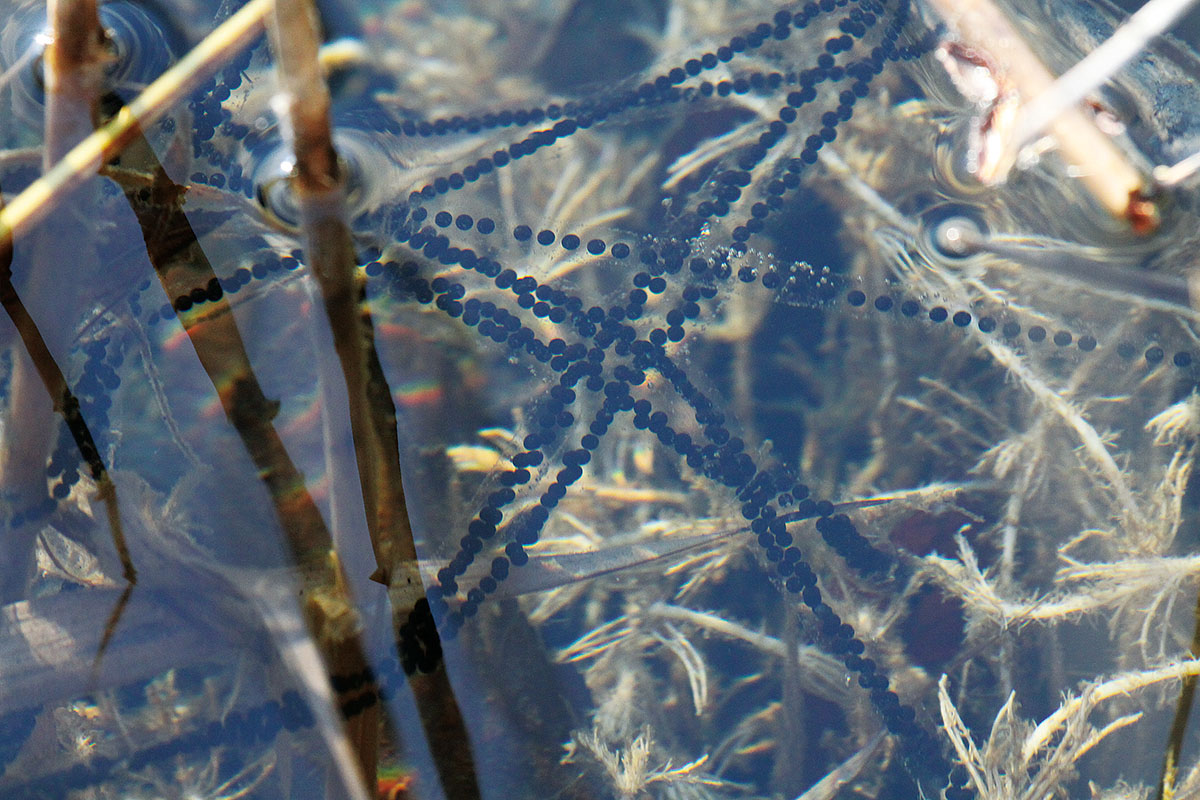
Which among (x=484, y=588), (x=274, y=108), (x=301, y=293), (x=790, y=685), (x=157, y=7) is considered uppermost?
(x=157, y=7)

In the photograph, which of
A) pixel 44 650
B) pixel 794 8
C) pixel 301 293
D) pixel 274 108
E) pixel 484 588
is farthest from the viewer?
pixel 794 8

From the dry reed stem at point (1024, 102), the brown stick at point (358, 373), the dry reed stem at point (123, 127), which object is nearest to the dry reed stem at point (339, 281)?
the brown stick at point (358, 373)

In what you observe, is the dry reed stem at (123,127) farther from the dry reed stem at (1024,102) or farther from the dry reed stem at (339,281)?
the dry reed stem at (1024,102)

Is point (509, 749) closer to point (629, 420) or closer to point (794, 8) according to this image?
point (629, 420)

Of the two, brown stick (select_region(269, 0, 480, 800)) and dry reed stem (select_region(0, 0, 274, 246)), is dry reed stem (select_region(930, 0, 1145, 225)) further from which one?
dry reed stem (select_region(0, 0, 274, 246))

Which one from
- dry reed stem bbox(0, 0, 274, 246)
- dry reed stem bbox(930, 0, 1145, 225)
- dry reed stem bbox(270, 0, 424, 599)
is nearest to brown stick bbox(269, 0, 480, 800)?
dry reed stem bbox(270, 0, 424, 599)

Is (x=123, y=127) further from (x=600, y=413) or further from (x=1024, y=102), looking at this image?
(x=1024, y=102)

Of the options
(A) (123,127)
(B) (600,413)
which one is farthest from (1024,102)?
(A) (123,127)

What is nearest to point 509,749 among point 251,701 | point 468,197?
point 251,701
